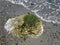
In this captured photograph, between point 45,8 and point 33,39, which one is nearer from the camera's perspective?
point 33,39

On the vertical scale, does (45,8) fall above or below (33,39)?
above

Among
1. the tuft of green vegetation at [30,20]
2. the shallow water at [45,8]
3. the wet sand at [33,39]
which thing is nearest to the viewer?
the wet sand at [33,39]

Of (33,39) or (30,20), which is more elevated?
(30,20)

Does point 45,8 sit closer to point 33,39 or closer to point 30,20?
point 30,20

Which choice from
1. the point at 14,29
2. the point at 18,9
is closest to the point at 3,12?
the point at 18,9

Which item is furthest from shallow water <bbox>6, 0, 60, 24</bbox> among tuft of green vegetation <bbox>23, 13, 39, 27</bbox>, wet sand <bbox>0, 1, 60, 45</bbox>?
tuft of green vegetation <bbox>23, 13, 39, 27</bbox>

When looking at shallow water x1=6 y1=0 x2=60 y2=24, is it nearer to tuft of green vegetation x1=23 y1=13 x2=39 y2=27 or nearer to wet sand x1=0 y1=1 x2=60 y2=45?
wet sand x1=0 y1=1 x2=60 y2=45

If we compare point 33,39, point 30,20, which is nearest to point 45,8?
point 30,20

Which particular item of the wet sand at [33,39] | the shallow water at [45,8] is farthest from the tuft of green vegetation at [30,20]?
the shallow water at [45,8]

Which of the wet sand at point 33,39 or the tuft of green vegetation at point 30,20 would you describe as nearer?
the wet sand at point 33,39

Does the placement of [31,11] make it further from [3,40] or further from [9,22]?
[3,40]

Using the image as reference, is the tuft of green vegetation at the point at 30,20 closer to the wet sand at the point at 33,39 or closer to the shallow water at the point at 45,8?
the wet sand at the point at 33,39
